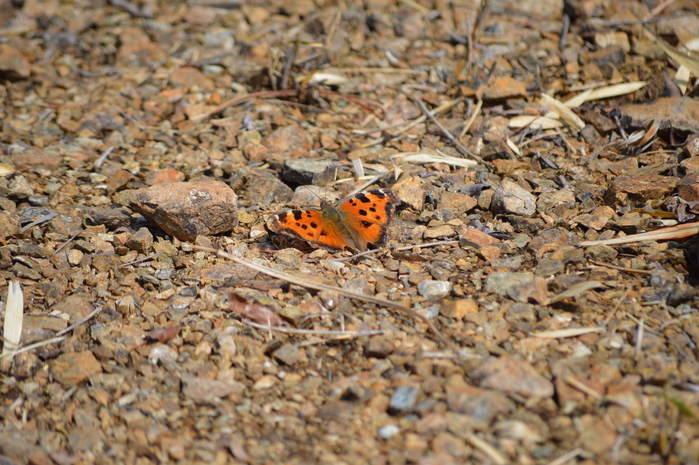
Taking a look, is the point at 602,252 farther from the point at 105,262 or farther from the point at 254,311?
the point at 105,262

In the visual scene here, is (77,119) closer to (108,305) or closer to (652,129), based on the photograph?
(108,305)

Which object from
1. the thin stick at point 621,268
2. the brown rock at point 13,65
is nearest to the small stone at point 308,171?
the thin stick at point 621,268

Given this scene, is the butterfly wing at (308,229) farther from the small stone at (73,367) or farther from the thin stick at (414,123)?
the thin stick at (414,123)

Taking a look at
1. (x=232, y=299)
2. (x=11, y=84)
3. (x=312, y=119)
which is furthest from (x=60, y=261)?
(x=11, y=84)

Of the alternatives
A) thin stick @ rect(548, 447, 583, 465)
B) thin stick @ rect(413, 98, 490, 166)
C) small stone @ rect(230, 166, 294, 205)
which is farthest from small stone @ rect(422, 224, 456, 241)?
thin stick @ rect(548, 447, 583, 465)

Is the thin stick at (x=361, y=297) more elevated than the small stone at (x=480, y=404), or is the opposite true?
the small stone at (x=480, y=404)

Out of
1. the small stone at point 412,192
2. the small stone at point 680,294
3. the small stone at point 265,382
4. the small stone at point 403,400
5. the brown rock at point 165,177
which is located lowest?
the brown rock at point 165,177
